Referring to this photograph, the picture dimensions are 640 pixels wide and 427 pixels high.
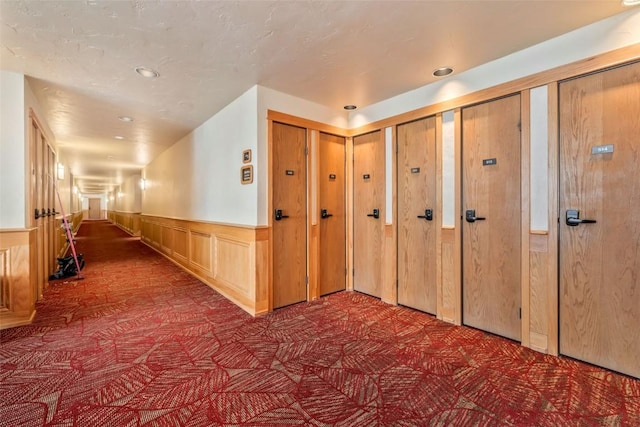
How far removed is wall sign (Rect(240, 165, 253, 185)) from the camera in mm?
3350

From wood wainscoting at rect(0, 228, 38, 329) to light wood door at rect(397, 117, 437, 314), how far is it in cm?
407

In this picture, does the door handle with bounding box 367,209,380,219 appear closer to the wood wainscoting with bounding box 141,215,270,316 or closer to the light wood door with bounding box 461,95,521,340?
the light wood door with bounding box 461,95,521,340

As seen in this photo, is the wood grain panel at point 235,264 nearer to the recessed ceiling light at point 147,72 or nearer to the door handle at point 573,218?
the recessed ceiling light at point 147,72

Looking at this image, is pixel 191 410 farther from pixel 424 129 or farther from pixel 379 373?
pixel 424 129

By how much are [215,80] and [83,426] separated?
3013mm

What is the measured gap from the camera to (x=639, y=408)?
1.74m

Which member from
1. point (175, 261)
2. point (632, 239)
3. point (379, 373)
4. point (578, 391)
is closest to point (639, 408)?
point (578, 391)

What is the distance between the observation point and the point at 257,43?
2.39 metres

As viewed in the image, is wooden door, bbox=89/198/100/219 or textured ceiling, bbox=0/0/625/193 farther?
wooden door, bbox=89/198/100/219

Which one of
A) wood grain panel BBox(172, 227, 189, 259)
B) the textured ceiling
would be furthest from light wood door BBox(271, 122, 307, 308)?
wood grain panel BBox(172, 227, 189, 259)

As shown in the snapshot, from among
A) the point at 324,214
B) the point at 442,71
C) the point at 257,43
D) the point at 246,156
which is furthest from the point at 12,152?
the point at 442,71

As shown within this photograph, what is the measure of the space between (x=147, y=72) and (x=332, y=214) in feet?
8.63

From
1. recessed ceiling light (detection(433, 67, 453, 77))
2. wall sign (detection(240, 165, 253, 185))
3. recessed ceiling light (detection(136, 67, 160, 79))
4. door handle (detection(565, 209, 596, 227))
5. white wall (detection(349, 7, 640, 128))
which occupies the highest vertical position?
recessed ceiling light (detection(136, 67, 160, 79))

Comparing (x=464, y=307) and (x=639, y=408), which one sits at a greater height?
(x=464, y=307)
